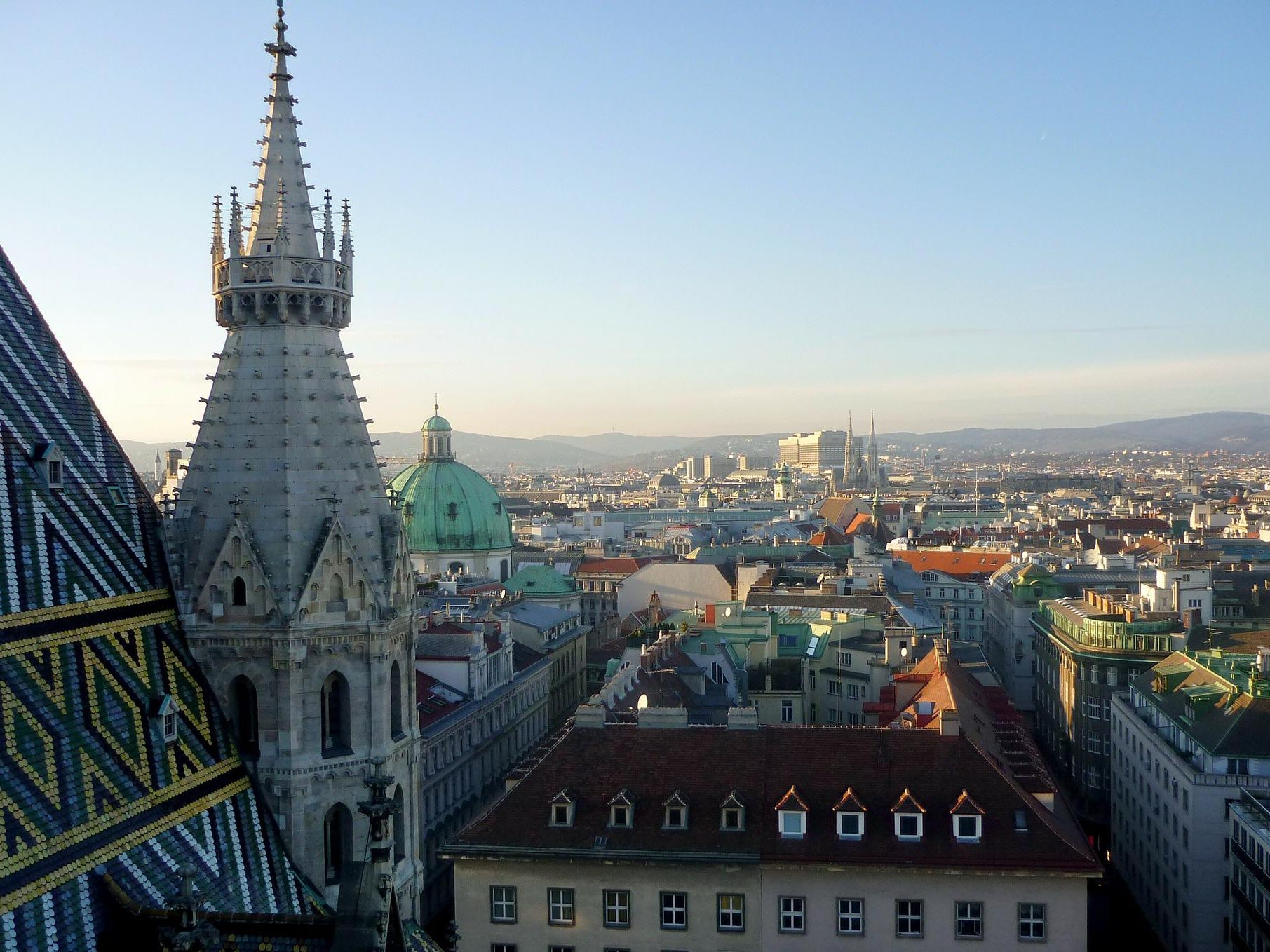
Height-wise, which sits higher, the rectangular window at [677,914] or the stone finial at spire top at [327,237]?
the stone finial at spire top at [327,237]

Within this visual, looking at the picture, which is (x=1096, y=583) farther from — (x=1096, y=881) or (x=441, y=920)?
(x=441, y=920)

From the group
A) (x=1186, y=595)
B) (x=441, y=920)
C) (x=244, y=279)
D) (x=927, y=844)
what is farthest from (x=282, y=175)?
(x=1186, y=595)

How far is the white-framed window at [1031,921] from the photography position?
43844 millimetres

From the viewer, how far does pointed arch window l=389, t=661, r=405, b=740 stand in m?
32.0

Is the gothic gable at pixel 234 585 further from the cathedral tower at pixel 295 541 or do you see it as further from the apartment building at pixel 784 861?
the apartment building at pixel 784 861

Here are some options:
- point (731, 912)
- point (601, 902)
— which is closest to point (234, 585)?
point (601, 902)

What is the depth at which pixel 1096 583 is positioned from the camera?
429 feet

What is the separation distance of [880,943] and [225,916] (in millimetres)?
27186

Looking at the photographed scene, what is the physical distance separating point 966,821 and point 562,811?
46.2 feet

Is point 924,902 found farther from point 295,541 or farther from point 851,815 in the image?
point 295,541

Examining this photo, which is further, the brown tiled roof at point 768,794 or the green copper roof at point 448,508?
the green copper roof at point 448,508

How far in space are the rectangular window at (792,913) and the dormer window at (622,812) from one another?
19.3 ft

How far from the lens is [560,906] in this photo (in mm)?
45906

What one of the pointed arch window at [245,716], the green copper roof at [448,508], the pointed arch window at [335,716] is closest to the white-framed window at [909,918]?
the pointed arch window at [335,716]
